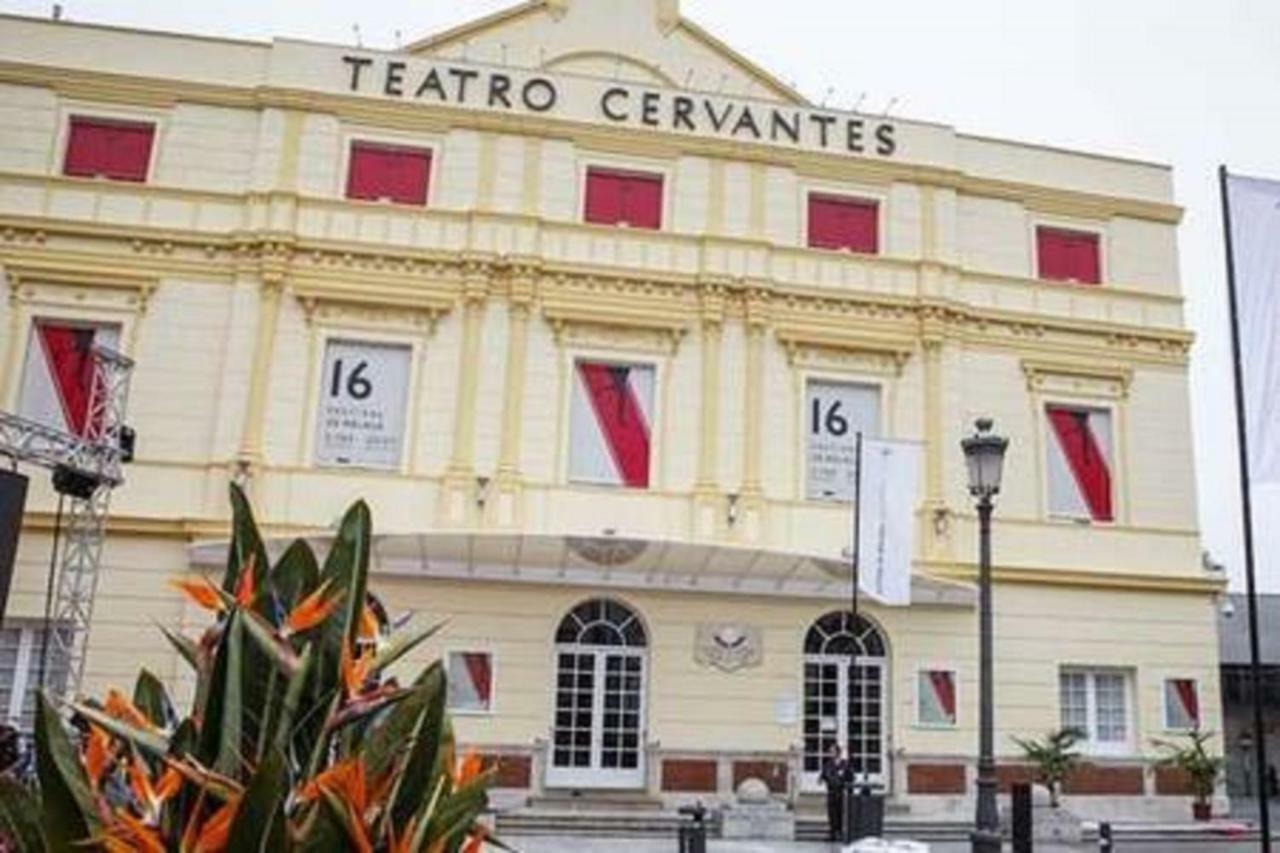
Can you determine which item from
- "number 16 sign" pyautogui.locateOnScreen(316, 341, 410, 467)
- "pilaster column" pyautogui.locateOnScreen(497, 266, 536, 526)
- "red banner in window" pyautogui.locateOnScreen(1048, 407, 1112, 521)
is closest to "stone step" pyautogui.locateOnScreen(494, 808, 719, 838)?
"pilaster column" pyautogui.locateOnScreen(497, 266, 536, 526)

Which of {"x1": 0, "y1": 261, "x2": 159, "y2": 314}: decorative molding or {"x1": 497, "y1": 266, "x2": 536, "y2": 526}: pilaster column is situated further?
{"x1": 497, "y1": 266, "x2": 536, "y2": 526}: pilaster column

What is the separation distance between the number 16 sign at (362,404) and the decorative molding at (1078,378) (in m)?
10.3

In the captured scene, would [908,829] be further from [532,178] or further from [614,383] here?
[532,178]

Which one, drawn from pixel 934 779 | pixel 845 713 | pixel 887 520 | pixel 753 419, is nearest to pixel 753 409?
pixel 753 419

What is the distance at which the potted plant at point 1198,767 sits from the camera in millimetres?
18688

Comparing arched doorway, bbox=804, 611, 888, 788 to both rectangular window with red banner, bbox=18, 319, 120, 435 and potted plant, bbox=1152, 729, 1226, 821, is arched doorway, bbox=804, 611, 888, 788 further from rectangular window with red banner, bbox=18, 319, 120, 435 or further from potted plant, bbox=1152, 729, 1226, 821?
rectangular window with red banner, bbox=18, 319, 120, 435

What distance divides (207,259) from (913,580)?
1164 centimetres

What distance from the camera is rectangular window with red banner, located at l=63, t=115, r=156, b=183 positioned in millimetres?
18484

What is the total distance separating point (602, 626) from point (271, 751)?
16.1m

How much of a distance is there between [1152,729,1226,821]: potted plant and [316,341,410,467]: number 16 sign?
12.9 metres

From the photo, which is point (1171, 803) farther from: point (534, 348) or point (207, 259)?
point (207, 259)

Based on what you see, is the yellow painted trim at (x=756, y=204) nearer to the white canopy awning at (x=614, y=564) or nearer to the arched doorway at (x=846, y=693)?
the white canopy awning at (x=614, y=564)

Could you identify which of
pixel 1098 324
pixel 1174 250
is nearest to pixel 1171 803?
pixel 1098 324

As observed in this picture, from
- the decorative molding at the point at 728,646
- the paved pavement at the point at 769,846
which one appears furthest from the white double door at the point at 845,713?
the paved pavement at the point at 769,846
